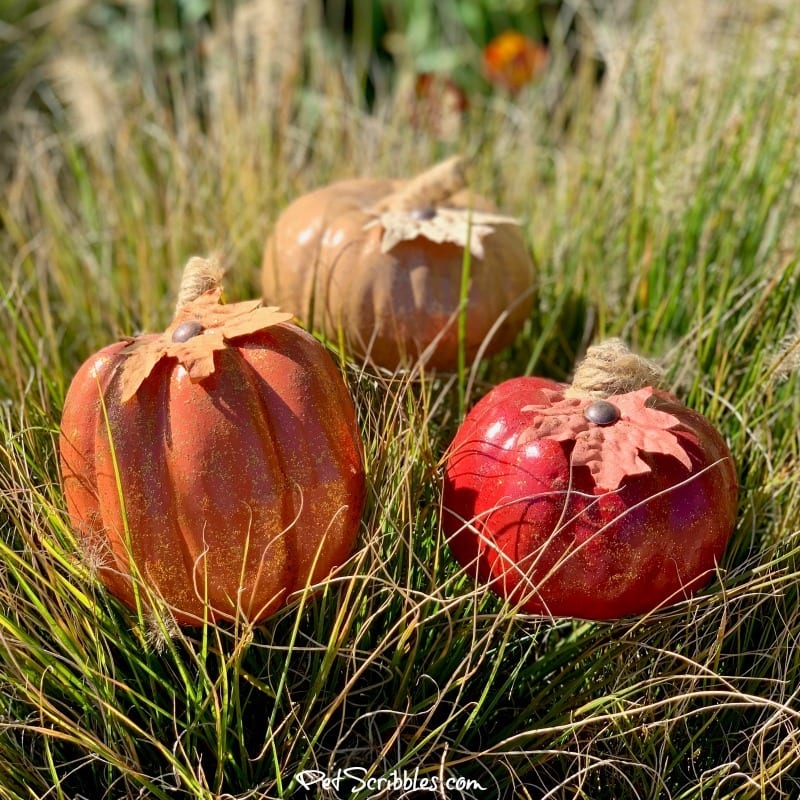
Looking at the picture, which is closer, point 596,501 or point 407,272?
point 596,501

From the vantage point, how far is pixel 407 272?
184 cm

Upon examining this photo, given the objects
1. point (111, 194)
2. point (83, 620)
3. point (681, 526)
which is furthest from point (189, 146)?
point (681, 526)

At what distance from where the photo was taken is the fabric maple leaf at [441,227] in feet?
5.97

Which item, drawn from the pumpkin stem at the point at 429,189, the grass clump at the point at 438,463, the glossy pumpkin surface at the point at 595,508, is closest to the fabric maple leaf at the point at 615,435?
the glossy pumpkin surface at the point at 595,508

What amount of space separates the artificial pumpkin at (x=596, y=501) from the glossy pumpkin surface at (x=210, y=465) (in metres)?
0.22

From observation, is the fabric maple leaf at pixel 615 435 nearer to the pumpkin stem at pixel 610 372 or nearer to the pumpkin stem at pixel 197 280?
the pumpkin stem at pixel 610 372

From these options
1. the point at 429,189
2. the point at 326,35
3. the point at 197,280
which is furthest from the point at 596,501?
the point at 326,35

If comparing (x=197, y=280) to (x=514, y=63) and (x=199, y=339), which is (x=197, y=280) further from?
(x=514, y=63)

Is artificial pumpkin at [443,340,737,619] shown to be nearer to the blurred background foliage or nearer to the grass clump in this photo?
the grass clump

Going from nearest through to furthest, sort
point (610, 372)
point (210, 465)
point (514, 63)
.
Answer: point (210, 465) → point (610, 372) → point (514, 63)

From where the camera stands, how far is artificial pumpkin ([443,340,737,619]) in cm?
132

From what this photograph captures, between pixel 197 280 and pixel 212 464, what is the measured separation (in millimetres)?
318

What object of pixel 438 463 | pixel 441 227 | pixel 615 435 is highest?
pixel 441 227

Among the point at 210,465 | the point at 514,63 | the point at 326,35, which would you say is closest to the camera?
the point at 210,465
